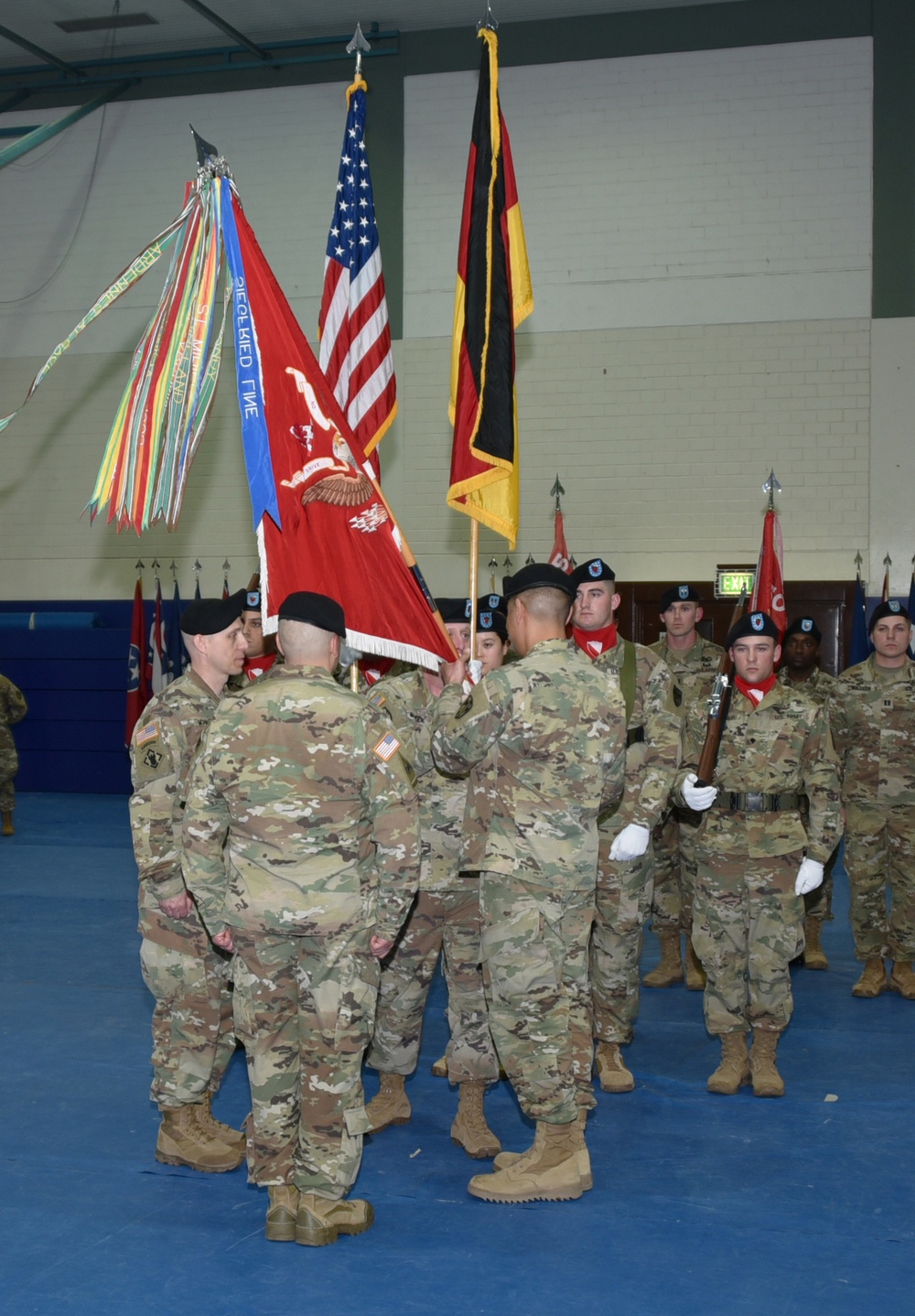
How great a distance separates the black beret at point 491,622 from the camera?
16.0 ft

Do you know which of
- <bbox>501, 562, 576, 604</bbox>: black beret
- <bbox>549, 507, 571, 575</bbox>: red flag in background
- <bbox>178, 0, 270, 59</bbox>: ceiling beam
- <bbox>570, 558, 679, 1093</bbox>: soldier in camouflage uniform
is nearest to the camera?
<bbox>501, 562, 576, 604</bbox>: black beret

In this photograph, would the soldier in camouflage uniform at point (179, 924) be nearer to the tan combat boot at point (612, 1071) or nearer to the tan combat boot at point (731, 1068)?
the tan combat boot at point (612, 1071)

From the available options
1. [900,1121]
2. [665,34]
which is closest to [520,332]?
[665,34]

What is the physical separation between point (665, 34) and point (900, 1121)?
10.9 meters

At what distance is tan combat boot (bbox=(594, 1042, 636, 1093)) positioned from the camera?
489 centimetres

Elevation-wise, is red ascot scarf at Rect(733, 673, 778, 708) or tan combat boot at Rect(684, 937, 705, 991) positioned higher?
red ascot scarf at Rect(733, 673, 778, 708)

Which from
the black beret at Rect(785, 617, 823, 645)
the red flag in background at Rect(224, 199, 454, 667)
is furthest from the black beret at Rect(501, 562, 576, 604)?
the black beret at Rect(785, 617, 823, 645)

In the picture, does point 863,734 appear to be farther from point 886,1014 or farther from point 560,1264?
point 560,1264

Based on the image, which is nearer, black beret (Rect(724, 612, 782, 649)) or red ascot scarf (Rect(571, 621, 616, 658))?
black beret (Rect(724, 612, 782, 649))

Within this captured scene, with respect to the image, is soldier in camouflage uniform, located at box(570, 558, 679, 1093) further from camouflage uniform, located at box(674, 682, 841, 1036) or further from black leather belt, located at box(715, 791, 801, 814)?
black leather belt, located at box(715, 791, 801, 814)

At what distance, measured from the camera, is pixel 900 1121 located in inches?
180

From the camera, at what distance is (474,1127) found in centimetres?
430

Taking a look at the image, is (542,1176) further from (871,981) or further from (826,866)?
(826,866)

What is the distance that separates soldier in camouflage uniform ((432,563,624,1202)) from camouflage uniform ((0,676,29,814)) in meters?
8.01
